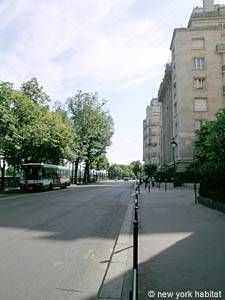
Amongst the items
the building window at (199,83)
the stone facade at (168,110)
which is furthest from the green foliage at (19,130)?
the stone facade at (168,110)

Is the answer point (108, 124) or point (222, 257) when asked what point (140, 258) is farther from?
point (108, 124)

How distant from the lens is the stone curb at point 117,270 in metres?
5.76

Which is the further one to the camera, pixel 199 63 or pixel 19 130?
pixel 199 63

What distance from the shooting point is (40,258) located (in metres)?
8.03

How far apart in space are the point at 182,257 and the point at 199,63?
6020cm

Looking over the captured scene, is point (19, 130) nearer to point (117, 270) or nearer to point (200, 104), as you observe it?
point (117, 270)

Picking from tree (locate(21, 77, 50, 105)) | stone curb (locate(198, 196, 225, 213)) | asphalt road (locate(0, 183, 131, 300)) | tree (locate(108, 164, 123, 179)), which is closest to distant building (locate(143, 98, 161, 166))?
tree (locate(108, 164, 123, 179))

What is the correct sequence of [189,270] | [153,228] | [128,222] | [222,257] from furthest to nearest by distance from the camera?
[128,222]
[153,228]
[222,257]
[189,270]

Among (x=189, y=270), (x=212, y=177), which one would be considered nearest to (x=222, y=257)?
(x=189, y=270)

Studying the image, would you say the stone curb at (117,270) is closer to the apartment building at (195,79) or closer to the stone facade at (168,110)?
the apartment building at (195,79)

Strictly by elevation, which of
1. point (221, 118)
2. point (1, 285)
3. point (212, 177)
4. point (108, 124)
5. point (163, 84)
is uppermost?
point (163, 84)

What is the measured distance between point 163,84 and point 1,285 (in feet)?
265

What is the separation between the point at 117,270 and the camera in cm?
704

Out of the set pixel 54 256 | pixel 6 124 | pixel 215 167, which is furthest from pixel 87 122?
pixel 54 256
